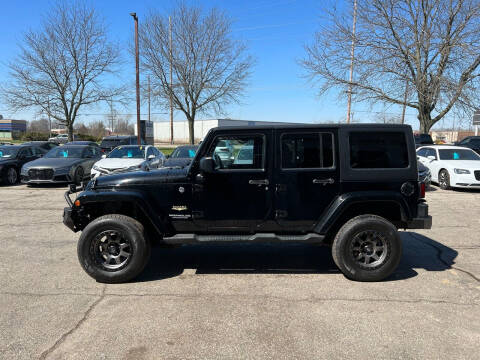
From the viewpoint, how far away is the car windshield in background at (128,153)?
1187 centimetres

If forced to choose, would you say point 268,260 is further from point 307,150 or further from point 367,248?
point 307,150

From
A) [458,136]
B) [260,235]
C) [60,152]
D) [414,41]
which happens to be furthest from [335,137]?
[458,136]

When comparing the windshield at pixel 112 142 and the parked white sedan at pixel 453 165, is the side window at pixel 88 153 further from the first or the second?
the parked white sedan at pixel 453 165

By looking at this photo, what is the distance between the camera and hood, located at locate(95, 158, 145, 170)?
10789 mm

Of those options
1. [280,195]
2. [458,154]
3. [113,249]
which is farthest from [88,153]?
[458,154]

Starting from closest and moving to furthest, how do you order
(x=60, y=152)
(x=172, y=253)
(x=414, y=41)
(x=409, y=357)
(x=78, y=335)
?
(x=409, y=357) → (x=78, y=335) → (x=172, y=253) → (x=60, y=152) → (x=414, y=41)

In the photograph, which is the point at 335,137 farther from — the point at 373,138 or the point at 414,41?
the point at 414,41

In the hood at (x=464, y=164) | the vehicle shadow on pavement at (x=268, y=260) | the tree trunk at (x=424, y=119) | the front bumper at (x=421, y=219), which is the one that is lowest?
the vehicle shadow on pavement at (x=268, y=260)

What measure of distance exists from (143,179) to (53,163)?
9.75 meters

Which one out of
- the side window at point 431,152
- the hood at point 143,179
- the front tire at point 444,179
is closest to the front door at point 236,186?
the hood at point 143,179

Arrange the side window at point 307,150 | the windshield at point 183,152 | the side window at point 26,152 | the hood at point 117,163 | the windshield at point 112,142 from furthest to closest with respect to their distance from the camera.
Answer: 1. the windshield at point 112,142
2. the side window at point 26,152
3. the windshield at point 183,152
4. the hood at point 117,163
5. the side window at point 307,150

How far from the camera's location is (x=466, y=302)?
363 centimetres

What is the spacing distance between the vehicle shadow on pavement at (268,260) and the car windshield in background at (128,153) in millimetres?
7065

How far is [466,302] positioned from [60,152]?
13.5 metres
